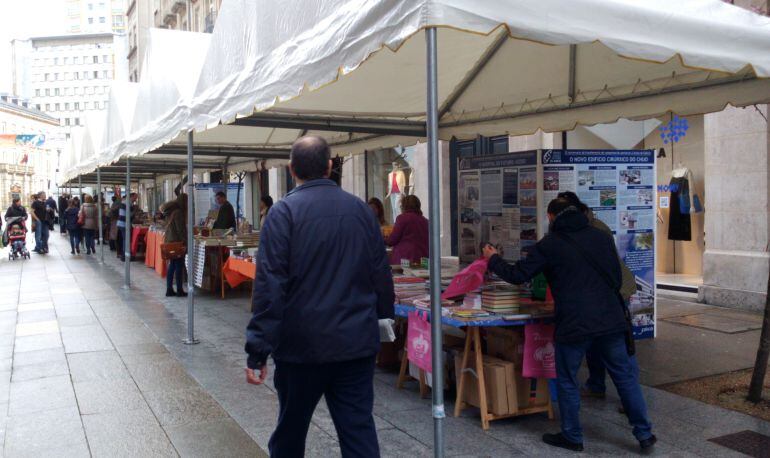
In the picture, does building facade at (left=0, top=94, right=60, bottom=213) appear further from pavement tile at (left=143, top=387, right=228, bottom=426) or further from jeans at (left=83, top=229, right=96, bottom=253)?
pavement tile at (left=143, top=387, right=228, bottom=426)

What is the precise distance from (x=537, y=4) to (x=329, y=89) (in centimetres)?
383

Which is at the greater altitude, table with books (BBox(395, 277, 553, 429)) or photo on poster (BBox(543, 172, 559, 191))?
photo on poster (BBox(543, 172, 559, 191))

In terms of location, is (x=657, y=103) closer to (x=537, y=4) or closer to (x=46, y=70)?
(x=537, y=4)

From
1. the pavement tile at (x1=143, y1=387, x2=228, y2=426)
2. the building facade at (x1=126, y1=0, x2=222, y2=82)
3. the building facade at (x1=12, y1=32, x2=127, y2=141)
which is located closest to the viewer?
the pavement tile at (x1=143, y1=387, x2=228, y2=426)

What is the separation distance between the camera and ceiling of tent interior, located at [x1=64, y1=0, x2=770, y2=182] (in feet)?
11.6

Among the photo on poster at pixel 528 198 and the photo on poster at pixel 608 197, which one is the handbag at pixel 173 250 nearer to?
the photo on poster at pixel 528 198

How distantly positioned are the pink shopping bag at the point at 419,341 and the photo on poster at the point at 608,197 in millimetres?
2549

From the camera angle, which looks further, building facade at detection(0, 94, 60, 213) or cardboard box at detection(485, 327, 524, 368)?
building facade at detection(0, 94, 60, 213)

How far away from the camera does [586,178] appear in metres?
6.66

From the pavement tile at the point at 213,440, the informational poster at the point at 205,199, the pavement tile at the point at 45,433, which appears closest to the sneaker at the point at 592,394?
the pavement tile at the point at 213,440

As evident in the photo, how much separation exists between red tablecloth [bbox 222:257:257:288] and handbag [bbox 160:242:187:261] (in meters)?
0.75

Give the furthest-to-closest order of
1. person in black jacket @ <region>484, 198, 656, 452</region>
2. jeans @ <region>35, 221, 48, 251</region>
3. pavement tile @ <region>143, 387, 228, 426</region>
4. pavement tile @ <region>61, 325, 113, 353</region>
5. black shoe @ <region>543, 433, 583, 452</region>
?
jeans @ <region>35, 221, 48, 251</region> → pavement tile @ <region>61, 325, 113, 353</region> → pavement tile @ <region>143, 387, 228, 426</region> → black shoe @ <region>543, 433, 583, 452</region> → person in black jacket @ <region>484, 198, 656, 452</region>

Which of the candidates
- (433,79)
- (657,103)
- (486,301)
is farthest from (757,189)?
(433,79)

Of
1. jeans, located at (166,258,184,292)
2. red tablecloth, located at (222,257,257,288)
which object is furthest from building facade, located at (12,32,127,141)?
red tablecloth, located at (222,257,257,288)
